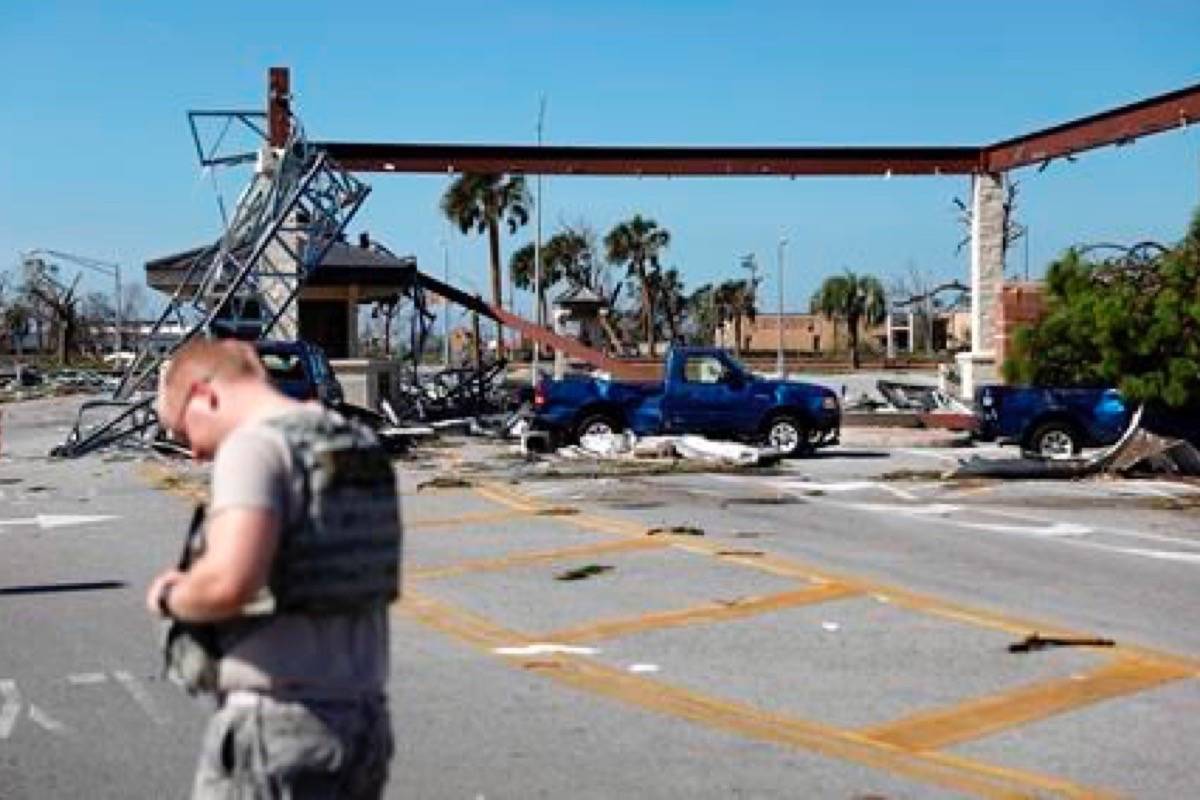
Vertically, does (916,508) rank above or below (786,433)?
below

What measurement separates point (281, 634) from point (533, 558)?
35.5 ft

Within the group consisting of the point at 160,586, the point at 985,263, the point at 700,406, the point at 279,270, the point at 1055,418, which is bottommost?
the point at 1055,418

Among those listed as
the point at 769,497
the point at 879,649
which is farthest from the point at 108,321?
the point at 879,649

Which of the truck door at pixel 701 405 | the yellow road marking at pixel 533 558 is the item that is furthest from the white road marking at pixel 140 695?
the truck door at pixel 701 405

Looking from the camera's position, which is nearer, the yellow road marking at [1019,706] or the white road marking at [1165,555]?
the yellow road marking at [1019,706]

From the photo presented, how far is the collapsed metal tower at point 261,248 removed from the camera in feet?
99.8

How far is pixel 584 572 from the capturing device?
43.7ft

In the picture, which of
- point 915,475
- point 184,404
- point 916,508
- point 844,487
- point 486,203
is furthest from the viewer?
point 486,203

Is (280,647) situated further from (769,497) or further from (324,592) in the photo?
(769,497)

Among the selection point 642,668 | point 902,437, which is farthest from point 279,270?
point 642,668

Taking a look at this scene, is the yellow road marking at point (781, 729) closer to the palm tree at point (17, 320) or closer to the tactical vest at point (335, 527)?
the tactical vest at point (335, 527)

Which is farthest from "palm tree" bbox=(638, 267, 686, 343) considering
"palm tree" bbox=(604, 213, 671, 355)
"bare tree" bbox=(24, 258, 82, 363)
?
"bare tree" bbox=(24, 258, 82, 363)

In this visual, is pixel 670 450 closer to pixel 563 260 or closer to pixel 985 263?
pixel 985 263

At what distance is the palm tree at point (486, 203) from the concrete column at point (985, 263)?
40.9 metres
